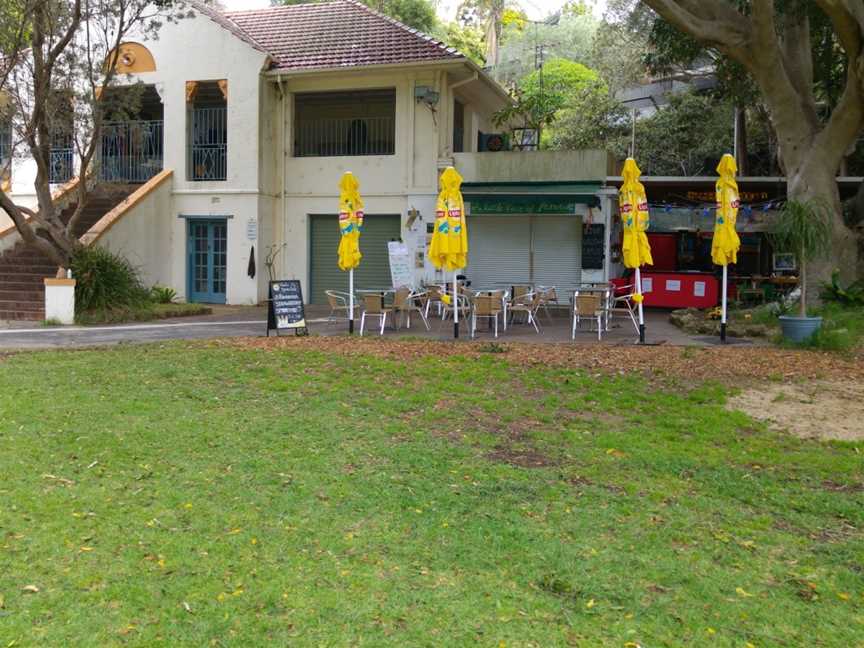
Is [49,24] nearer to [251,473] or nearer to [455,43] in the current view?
[251,473]

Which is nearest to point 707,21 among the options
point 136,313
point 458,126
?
point 458,126

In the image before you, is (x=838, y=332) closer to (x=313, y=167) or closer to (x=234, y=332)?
(x=234, y=332)

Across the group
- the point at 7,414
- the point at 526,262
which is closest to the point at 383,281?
the point at 526,262

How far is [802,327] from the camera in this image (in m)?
11.4

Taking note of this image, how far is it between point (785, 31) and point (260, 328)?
1108 centimetres

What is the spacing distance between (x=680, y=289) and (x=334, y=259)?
8.23 metres

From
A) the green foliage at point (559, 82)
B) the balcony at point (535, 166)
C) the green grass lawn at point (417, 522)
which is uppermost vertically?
the green foliage at point (559, 82)

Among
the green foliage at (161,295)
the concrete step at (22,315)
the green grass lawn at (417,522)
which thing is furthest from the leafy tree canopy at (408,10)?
the green grass lawn at (417,522)

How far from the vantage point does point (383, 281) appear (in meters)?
19.7

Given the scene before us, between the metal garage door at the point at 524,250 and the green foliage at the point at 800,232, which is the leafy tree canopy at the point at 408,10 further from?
the green foliage at the point at 800,232

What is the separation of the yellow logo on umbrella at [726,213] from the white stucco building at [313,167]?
215 inches

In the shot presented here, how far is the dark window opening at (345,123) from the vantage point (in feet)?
64.3

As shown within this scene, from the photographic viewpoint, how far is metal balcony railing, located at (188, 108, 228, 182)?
19750 millimetres

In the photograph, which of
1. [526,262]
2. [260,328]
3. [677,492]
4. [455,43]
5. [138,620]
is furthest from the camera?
[455,43]
